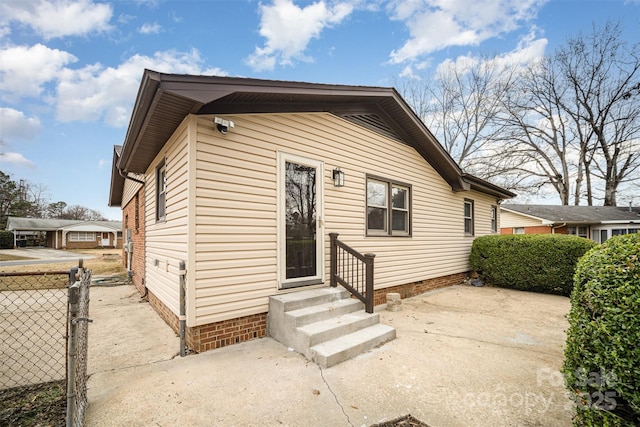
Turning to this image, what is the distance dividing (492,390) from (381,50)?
11162 mm

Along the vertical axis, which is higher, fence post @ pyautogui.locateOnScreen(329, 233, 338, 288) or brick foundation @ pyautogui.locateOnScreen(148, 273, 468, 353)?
fence post @ pyautogui.locateOnScreen(329, 233, 338, 288)

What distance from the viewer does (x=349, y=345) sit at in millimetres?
3537

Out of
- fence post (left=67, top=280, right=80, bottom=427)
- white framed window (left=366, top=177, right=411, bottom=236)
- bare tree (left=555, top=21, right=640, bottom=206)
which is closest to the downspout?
fence post (left=67, top=280, right=80, bottom=427)

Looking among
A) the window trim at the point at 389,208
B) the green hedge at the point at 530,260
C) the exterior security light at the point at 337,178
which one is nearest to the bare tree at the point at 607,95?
the green hedge at the point at 530,260

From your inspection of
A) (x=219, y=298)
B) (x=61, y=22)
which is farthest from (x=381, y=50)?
(x=219, y=298)

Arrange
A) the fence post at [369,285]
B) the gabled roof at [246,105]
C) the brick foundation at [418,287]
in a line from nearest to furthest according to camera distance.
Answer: the gabled roof at [246,105]
the fence post at [369,285]
the brick foundation at [418,287]

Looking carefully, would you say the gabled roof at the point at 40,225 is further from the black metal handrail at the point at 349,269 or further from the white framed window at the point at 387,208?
the black metal handrail at the point at 349,269

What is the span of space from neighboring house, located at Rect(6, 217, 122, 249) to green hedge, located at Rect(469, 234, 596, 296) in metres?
38.5

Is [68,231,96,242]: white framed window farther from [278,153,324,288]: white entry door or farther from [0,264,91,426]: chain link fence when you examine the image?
[278,153,324,288]: white entry door

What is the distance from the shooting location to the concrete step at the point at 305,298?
398cm

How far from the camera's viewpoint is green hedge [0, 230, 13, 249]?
27922 millimetres

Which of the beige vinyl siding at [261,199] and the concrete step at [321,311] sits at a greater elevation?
the beige vinyl siding at [261,199]

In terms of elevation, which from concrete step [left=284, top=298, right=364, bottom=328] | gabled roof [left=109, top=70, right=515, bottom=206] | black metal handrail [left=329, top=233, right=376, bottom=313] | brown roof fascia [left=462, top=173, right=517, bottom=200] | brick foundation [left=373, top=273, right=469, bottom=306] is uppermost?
gabled roof [left=109, top=70, right=515, bottom=206]

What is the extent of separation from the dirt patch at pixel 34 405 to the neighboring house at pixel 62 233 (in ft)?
123
